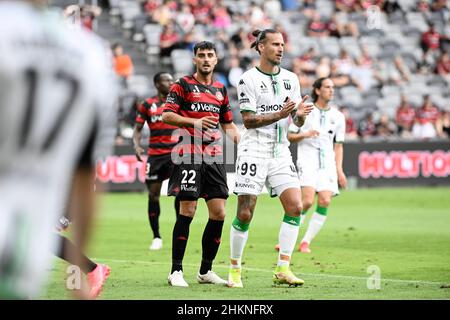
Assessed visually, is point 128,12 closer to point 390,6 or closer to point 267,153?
point 390,6

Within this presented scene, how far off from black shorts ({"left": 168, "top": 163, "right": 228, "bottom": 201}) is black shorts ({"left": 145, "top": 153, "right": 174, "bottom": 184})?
436cm

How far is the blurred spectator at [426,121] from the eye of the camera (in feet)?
99.7

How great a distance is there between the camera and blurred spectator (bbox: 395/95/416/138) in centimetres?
3048

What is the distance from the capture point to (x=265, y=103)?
10555mm

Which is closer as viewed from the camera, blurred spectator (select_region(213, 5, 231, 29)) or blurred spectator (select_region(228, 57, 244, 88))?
blurred spectator (select_region(228, 57, 244, 88))

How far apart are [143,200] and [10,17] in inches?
798

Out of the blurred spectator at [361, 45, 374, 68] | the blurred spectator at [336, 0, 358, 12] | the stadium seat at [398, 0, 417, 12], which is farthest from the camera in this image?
the stadium seat at [398, 0, 417, 12]

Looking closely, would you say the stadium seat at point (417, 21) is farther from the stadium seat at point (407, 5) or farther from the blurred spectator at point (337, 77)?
the blurred spectator at point (337, 77)

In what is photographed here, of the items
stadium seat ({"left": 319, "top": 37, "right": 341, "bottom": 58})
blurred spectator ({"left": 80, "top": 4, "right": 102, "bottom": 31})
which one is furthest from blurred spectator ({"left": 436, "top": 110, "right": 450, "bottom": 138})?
blurred spectator ({"left": 80, "top": 4, "right": 102, "bottom": 31})

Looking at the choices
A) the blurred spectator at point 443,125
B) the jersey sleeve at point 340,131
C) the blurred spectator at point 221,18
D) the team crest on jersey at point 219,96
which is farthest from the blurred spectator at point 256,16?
the team crest on jersey at point 219,96

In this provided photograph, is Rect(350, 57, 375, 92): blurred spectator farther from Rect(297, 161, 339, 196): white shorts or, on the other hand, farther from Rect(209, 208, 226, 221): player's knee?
Rect(209, 208, 226, 221): player's knee

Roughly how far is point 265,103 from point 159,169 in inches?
187

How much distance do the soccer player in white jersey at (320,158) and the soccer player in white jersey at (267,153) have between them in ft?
12.5

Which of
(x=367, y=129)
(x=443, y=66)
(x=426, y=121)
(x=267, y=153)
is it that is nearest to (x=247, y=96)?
(x=267, y=153)
